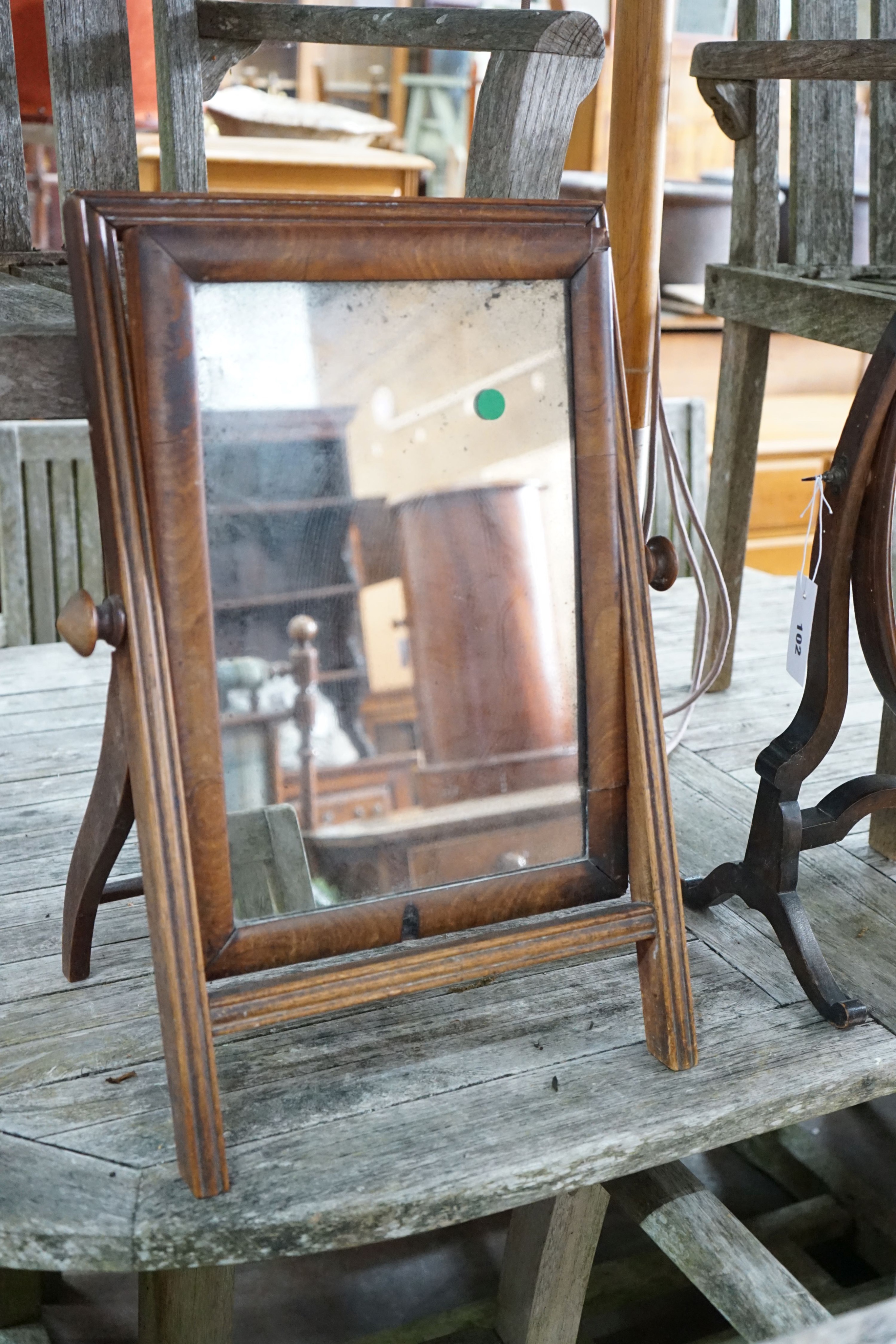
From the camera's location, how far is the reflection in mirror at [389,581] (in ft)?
2.98

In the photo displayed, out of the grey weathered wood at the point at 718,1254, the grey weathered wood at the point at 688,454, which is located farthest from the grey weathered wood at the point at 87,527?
the grey weathered wood at the point at 718,1254

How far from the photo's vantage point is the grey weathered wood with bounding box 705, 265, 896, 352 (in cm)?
151

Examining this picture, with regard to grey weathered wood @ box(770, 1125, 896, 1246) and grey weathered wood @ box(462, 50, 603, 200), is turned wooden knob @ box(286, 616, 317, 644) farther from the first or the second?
grey weathered wood @ box(770, 1125, 896, 1246)

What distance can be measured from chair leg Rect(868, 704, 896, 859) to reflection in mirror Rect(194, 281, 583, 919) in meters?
0.55

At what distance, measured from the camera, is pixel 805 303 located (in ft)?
5.30

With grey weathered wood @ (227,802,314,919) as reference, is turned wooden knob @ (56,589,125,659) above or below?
above

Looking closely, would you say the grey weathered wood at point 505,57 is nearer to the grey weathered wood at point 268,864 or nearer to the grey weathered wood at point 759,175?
the grey weathered wood at point 759,175

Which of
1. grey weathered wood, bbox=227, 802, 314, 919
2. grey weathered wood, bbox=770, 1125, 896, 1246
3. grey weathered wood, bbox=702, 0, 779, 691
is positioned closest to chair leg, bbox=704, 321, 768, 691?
grey weathered wood, bbox=702, 0, 779, 691

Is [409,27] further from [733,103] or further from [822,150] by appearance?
[822,150]

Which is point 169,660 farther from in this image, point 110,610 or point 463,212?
point 463,212

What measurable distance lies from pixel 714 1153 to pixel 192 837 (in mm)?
1683

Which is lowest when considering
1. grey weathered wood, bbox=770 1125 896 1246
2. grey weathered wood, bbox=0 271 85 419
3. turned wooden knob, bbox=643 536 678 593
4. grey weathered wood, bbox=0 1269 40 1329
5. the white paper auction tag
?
grey weathered wood, bbox=770 1125 896 1246

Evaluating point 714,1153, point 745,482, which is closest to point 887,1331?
point 745,482

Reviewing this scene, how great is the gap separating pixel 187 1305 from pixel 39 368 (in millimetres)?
977
